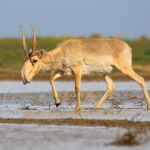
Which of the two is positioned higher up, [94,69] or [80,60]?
[80,60]

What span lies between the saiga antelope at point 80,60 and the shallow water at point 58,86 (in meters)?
5.84

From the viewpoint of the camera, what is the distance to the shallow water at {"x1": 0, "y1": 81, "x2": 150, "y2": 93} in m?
25.7

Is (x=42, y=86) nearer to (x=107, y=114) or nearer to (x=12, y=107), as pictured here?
(x=12, y=107)

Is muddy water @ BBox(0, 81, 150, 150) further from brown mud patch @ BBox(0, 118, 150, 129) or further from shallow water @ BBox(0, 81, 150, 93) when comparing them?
brown mud patch @ BBox(0, 118, 150, 129)

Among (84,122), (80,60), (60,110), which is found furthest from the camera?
(80,60)

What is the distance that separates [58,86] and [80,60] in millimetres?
9653

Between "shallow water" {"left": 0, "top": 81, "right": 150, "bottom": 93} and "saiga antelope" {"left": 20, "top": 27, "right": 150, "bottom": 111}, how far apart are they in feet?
19.2

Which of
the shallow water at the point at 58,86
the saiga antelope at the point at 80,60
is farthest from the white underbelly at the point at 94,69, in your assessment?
the shallow water at the point at 58,86

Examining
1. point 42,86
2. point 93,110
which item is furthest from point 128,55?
point 42,86

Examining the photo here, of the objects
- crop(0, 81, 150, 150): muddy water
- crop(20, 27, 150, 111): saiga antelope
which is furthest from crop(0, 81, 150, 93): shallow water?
crop(20, 27, 150, 111): saiga antelope

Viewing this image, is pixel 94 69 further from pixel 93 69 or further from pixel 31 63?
pixel 31 63

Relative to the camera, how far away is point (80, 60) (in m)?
18.9

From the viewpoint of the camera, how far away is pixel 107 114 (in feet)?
57.1

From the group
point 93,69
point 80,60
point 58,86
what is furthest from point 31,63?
point 58,86
